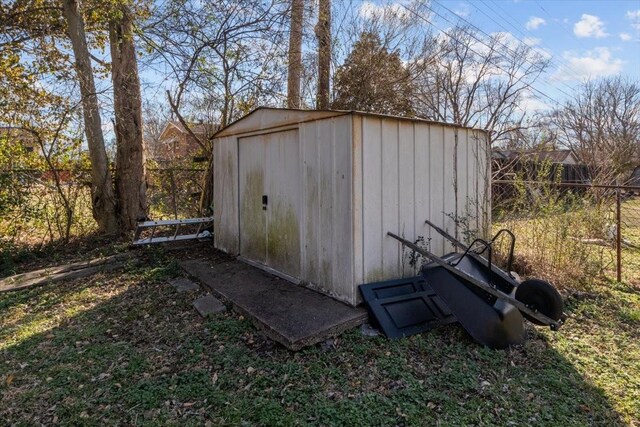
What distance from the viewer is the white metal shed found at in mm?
A: 3529

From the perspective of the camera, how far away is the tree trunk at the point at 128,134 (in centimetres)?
657

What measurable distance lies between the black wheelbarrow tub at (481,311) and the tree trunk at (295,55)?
587cm

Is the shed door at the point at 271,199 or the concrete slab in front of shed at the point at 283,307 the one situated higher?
the shed door at the point at 271,199

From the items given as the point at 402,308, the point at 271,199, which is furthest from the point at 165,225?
the point at 402,308

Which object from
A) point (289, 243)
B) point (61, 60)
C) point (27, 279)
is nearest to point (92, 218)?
point (27, 279)

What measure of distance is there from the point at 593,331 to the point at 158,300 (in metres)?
4.35

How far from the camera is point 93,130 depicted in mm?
6352

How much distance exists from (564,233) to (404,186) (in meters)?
2.21

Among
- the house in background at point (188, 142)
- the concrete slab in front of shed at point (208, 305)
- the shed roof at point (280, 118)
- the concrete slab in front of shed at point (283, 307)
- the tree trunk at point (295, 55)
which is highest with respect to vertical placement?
the tree trunk at point (295, 55)

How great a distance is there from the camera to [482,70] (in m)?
11.2

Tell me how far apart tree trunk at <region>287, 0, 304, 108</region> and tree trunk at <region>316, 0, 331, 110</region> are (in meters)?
0.55

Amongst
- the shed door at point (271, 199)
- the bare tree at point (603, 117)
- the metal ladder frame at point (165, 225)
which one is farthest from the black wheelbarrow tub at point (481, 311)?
the bare tree at point (603, 117)

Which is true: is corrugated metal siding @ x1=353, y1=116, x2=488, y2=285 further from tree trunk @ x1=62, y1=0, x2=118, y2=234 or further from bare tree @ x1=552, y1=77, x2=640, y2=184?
bare tree @ x1=552, y1=77, x2=640, y2=184

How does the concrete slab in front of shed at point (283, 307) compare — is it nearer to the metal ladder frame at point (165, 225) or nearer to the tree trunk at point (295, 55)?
the metal ladder frame at point (165, 225)
